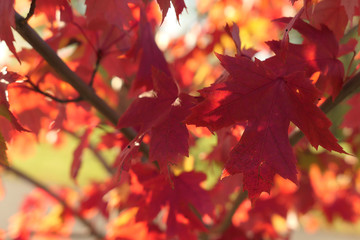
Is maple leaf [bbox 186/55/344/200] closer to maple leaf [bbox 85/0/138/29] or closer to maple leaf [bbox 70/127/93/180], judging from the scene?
maple leaf [bbox 85/0/138/29]

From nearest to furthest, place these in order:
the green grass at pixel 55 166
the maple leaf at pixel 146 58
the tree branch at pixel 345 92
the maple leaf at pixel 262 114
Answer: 1. the maple leaf at pixel 262 114
2. the tree branch at pixel 345 92
3. the maple leaf at pixel 146 58
4. the green grass at pixel 55 166

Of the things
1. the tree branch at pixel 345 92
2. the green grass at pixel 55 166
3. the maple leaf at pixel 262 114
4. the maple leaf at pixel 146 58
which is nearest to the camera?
the maple leaf at pixel 262 114

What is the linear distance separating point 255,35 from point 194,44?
0.32 m

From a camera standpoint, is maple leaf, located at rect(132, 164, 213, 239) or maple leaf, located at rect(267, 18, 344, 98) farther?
maple leaf, located at rect(132, 164, 213, 239)

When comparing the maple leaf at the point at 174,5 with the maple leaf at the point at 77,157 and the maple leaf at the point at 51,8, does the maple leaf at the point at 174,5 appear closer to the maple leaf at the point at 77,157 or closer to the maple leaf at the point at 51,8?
the maple leaf at the point at 51,8

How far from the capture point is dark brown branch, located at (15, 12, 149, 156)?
451mm

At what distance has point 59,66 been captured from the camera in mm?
487

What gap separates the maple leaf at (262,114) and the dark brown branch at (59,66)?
195 millimetres

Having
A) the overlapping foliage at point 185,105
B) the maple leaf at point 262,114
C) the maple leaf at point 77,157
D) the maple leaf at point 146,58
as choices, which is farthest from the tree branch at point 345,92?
the maple leaf at point 77,157

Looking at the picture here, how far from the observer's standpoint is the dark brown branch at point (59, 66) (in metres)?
0.45

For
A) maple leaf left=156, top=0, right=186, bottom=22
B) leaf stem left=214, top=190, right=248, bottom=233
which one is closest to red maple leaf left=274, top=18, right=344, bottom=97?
maple leaf left=156, top=0, right=186, bottom=22

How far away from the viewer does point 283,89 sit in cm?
39

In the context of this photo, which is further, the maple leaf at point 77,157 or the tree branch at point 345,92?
the maple leaf at point 77,157

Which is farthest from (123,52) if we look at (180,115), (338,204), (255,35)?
(338,204)
